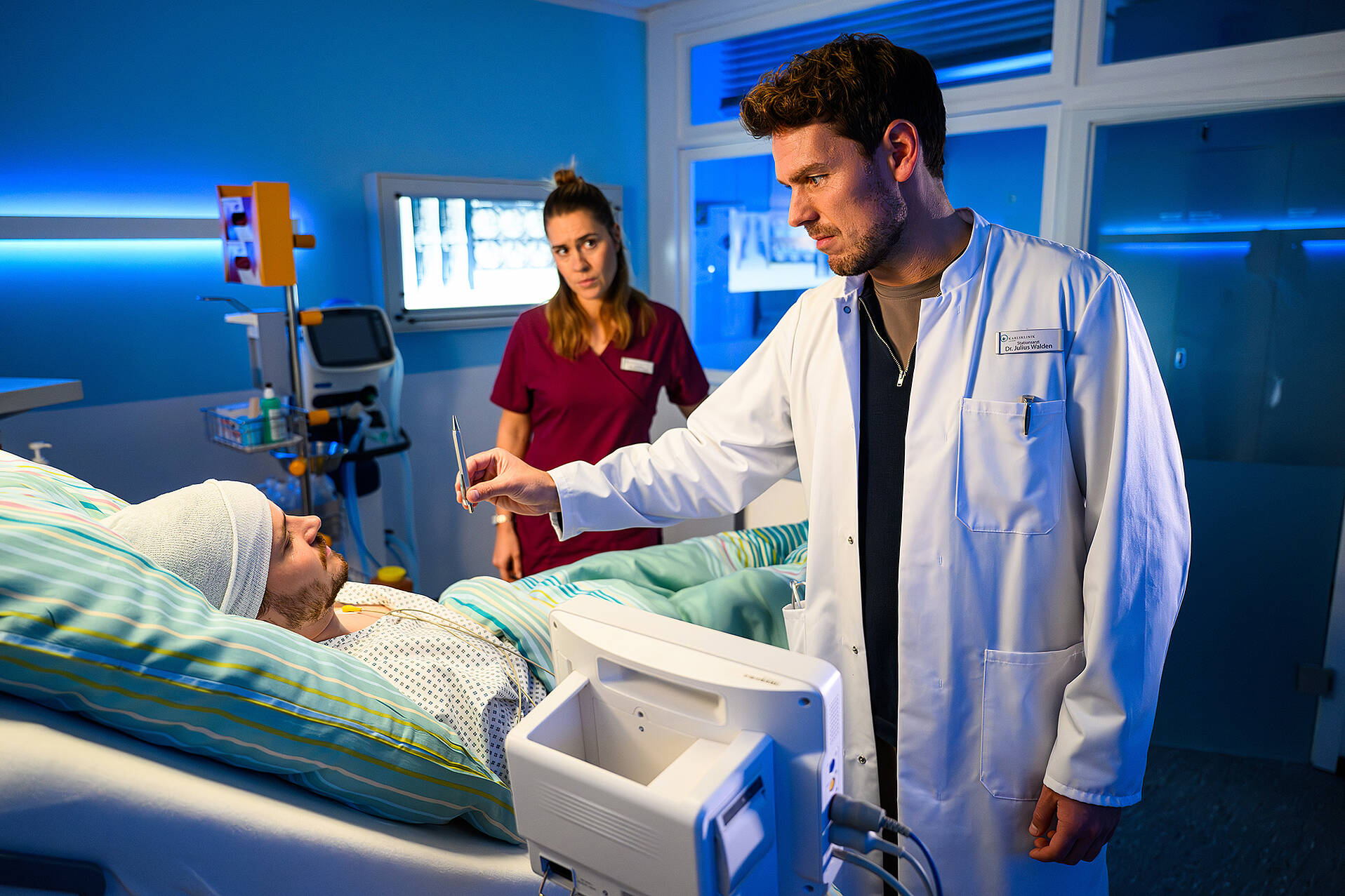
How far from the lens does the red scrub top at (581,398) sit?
2279mm

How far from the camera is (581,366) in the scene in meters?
2.28

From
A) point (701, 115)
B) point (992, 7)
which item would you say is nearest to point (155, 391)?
point (701, 115)

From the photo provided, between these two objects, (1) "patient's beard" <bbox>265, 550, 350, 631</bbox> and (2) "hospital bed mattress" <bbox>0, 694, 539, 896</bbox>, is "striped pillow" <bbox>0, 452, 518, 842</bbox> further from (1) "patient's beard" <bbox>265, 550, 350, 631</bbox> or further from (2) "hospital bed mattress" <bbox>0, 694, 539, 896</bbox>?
(1) "patient's beard" <bbox>265, 550, 350, 631</bbox>

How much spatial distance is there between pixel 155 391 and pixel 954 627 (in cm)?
257

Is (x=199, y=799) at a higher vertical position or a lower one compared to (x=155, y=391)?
lower

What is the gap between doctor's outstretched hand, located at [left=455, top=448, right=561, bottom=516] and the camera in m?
1.35

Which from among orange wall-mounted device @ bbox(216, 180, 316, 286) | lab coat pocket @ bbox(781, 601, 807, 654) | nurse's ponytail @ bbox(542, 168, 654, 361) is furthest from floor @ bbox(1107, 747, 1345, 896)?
orange wall-mounted device @ bbox(216, 180, 316, 286)

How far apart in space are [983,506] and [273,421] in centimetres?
191

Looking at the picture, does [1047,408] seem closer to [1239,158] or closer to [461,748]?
[461,748]

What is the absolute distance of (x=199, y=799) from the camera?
874 mm

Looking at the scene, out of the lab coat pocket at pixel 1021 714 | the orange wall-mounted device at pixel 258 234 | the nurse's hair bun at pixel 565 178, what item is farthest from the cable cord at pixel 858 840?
the orange wall-mounted device at pixel 258 234

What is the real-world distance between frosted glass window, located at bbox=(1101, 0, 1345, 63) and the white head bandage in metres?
2.70

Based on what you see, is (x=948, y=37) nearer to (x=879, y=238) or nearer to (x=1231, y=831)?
(x=879, y=238)

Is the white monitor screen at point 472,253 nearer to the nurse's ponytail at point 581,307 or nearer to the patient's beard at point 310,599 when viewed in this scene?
the nurse's ponytail at point 581,307
